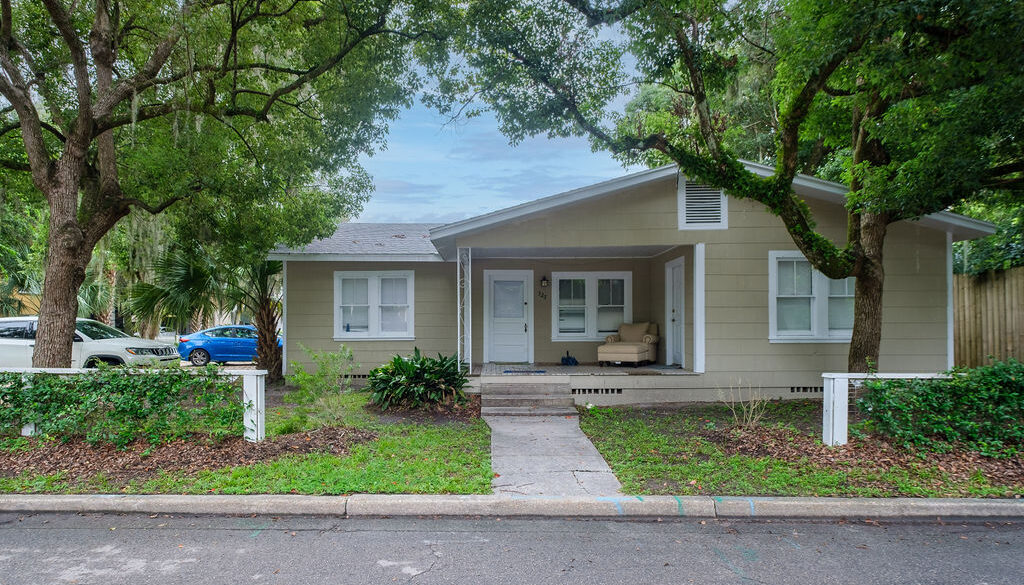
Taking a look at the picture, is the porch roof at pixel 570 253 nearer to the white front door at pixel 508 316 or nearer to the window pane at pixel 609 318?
the white front door at pixel 508 316

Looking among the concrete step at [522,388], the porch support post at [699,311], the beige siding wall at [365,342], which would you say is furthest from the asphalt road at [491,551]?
the beige siding wall at [365,342]

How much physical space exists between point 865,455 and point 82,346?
1382 cm

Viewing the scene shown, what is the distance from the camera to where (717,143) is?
297 inches

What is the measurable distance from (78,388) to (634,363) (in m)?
8.35

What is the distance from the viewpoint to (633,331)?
11.3 metres

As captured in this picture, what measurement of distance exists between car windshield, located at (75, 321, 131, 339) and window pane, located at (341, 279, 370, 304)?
5.18 meters

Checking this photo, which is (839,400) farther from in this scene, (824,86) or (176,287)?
(176,287)

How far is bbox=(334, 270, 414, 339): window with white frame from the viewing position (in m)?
11.9

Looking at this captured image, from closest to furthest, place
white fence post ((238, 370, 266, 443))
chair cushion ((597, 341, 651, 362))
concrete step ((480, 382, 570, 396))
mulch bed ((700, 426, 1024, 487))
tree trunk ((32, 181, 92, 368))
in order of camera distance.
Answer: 1. mulch bed ((700, 426, 1024, 487))
2. white fence post ((238, 370, 266, 443))
3. tree trunk ((32, 181, 92, 368))
4. concrete step ((480, 382, 570, 396))
5. chair cushion ((597, 341, 651, 362))

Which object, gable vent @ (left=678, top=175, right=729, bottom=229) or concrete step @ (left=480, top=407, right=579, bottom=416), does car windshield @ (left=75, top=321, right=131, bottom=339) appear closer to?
concrete step @ (left=480, top=407, right=579, bottom=416)

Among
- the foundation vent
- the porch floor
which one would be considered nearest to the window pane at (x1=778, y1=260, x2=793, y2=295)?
the porch floor

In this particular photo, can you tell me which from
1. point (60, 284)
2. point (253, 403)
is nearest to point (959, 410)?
point (253, 403)

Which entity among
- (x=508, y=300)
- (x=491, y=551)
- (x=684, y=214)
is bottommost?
(x=491, y=551)

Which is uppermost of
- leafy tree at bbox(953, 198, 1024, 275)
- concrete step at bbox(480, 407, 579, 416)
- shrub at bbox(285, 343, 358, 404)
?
leafy tree at bbox(953, 198, 1024, 275)
